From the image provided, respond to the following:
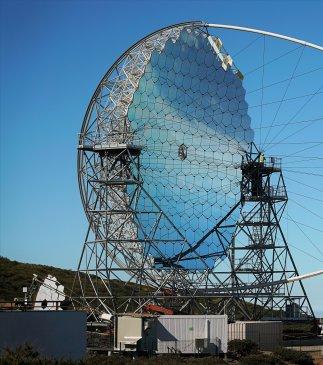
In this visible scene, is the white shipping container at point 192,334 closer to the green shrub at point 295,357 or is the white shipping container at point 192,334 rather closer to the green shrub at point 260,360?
the green shrub at point 295,357

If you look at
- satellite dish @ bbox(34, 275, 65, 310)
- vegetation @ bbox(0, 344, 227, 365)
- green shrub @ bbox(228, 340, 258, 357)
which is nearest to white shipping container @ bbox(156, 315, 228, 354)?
green shrub @ bbox(228, 340, 258, 357)

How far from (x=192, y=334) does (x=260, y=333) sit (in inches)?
239

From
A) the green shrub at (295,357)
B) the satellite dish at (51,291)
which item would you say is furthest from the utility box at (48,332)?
the satellite dish at (51,291)

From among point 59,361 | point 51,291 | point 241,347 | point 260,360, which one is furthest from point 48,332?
point 51,291

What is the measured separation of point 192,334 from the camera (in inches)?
1908

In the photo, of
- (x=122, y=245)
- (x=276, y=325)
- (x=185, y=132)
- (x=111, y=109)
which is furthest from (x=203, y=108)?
(x=276, y=325)

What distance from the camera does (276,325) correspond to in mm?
53781

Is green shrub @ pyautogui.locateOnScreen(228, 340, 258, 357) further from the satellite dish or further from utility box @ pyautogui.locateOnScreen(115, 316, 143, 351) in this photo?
the satellite dish

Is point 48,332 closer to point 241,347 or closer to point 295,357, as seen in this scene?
point 295,357

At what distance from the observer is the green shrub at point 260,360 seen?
138 feet

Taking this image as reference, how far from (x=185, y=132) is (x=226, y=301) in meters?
11.1

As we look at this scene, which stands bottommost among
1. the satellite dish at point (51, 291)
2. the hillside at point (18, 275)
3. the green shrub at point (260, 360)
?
the green shrub at point (260, 360)

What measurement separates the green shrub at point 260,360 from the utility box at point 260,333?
24.5 ft

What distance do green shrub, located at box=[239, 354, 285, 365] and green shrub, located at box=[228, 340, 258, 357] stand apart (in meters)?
3.58
